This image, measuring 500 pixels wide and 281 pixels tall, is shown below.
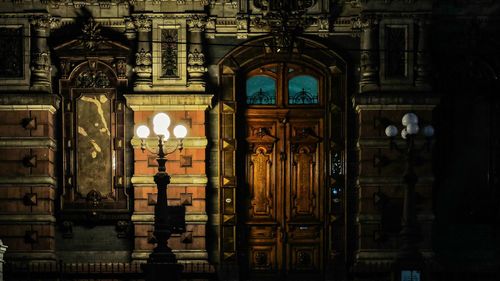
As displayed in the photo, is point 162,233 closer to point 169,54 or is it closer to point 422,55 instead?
point 169,54

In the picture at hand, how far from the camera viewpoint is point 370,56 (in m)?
25.0

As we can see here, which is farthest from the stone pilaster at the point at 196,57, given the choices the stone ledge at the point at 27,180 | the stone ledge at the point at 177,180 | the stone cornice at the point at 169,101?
the stone ledge at the point at 27,180

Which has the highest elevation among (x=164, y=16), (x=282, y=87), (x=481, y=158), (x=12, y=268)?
(x=164, y=16)

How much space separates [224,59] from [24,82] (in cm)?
493

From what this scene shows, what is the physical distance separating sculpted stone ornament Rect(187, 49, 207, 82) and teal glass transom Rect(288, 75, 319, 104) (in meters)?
2.22

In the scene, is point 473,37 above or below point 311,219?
above

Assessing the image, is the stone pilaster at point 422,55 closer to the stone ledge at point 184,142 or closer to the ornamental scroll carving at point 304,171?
the ornamental scroll carving at point 304,171

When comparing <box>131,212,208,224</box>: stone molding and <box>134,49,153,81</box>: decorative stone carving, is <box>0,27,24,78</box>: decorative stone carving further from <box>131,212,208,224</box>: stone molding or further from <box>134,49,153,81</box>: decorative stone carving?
<box>131,212,208,224</box>: stone molding

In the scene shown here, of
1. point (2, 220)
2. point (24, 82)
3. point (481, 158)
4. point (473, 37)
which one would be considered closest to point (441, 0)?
point (473, 37)

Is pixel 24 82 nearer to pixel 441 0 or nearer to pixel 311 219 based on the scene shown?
pixel 311 219

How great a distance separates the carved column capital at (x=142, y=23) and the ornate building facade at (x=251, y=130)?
6 cm

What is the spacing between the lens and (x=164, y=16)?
25094 millimetres

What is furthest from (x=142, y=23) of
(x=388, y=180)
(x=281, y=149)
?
(x=388, y=180)

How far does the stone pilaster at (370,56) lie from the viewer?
81.7 ft
